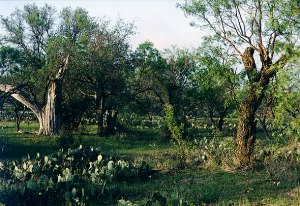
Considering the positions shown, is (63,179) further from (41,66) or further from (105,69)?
(41,66)

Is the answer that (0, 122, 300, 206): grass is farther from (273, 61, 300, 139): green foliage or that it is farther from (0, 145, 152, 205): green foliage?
(273, 61, 300, 139): green foliage

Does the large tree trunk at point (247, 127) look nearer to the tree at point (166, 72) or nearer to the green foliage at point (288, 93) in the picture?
the green foliage at point (288, 93)

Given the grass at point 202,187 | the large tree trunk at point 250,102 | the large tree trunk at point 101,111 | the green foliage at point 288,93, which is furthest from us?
the large tree trunk at point 101,111

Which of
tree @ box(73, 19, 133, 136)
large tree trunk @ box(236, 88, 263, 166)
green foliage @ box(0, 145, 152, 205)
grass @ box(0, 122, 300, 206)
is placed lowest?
grass @ box(0, 122, 300, 206)

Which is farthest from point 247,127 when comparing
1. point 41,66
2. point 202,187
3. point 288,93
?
point 41,66

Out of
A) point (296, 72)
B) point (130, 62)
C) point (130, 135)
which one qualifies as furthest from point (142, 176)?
point (130, 62)

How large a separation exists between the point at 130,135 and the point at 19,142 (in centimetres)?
862

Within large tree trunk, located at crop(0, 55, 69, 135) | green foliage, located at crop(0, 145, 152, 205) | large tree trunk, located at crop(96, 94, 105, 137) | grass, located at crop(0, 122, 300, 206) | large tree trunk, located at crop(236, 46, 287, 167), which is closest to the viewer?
green foliage, located at crop(0, 145, 152, 205)

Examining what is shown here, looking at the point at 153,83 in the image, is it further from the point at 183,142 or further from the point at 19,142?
the point at 183,142

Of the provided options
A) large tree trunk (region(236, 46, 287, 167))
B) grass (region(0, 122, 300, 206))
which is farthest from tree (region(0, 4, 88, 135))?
large tree trunk (region(236, 46, 287, 167))

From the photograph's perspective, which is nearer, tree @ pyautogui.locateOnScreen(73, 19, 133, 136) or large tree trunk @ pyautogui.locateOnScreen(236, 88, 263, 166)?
large tree trunk @ pyautogui.locateOnScreen(236, 88, 263, 166)

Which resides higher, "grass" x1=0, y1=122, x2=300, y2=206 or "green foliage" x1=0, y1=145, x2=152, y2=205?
"green foliage" x1=0, y1=145, x2=152, y2=205

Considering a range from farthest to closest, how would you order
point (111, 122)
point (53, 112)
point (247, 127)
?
1. point (111, 122)
2. point (53, 112)
3. point (247, 127)

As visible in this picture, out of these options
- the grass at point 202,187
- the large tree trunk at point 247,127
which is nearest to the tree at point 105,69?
the grass at point 202,187
